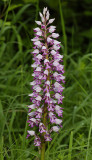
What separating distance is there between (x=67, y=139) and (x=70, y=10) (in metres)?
4.16

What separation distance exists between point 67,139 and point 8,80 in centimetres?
129

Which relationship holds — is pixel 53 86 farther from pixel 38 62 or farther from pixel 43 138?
Result: pixel 43 138

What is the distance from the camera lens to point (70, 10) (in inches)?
274

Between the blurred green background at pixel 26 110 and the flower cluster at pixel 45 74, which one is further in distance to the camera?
the blurred green background at pixel 26 110

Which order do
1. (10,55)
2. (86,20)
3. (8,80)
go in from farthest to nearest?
(86,20), (10,55), (8,80)

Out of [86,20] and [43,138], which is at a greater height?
[86,20]

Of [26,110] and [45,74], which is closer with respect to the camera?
[45,74]

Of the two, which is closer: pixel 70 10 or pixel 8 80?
pixel 8 80

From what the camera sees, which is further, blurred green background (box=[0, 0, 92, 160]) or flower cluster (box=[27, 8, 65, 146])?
blurred green background (box=[0, 0, 92, 160])

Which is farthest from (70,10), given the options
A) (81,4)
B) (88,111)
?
(88,111)

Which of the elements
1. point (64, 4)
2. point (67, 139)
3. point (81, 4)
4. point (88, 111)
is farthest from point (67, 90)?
point (81, 4)

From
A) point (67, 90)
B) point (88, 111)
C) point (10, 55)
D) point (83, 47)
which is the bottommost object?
point (88, 111)

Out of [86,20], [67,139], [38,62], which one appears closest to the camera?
[38,62]

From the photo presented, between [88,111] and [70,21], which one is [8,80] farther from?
[70,21]
